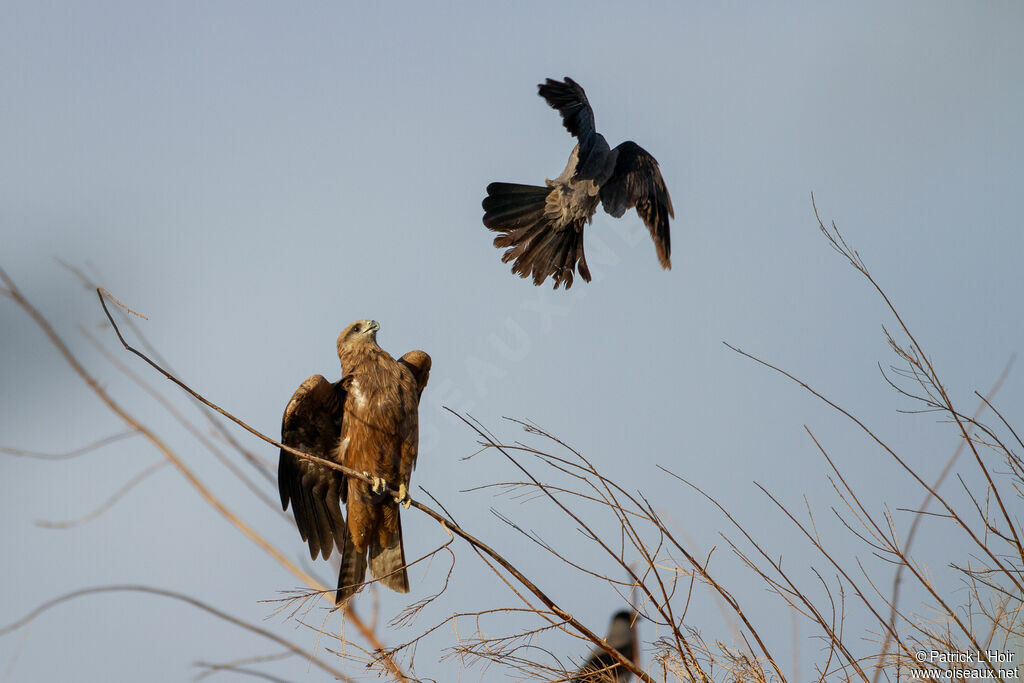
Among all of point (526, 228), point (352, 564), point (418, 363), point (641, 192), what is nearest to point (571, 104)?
point (641, 192)

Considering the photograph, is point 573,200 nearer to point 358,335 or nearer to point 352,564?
point 358,335

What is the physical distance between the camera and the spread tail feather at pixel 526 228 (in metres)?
4.33

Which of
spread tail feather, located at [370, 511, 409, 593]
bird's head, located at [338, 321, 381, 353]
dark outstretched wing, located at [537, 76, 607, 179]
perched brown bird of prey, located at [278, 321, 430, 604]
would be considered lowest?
spread tail feather, located at [370, 511, 409, 593]

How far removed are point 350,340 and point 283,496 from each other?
77 centimetres

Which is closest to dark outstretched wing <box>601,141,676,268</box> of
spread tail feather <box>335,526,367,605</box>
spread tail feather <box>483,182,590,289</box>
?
spread tail feather <box>483,182,590,289</box>

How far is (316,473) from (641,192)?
6.12ft

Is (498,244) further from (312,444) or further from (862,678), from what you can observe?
(862,678)

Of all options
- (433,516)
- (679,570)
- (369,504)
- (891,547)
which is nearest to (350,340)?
(369,504)

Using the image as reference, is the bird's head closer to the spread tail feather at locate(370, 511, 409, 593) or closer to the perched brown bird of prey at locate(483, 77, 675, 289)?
the perched brown bird of prey at locate(483, 77, 675, 289)

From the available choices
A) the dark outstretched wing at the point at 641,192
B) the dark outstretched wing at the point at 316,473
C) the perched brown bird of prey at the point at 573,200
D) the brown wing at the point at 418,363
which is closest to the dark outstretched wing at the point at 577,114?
the perched brown bird of prey at the point at 573,200

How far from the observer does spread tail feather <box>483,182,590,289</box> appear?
4328 mm

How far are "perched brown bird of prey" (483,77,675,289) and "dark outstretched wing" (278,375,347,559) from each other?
1045 millimetres

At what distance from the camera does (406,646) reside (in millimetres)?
2432

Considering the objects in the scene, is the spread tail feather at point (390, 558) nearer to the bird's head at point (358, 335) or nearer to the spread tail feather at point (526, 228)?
the bird's head at point (358, 335)
